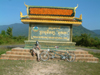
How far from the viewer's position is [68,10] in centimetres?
993

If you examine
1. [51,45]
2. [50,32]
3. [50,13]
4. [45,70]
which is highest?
[50,13]

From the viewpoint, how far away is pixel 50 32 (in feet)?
32.3

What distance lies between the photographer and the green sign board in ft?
32.2

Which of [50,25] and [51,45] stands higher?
[50,25]

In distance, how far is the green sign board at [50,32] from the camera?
980cm

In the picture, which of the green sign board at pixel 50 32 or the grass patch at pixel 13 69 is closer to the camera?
the grass patch at pixel 13 69

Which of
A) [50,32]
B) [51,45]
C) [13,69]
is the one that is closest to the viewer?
[13,69]

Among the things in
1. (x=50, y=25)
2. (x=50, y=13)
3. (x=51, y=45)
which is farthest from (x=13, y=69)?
(x=50, y=13)

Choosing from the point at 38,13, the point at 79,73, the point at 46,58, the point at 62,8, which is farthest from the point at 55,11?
the point at 79,73

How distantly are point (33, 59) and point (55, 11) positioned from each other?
17.2 ft

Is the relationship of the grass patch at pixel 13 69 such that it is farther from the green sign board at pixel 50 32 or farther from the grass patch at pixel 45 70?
the green sign board at pixel 50 32

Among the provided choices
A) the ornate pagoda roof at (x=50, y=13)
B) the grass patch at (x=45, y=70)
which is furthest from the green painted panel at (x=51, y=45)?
the grass patch at (x=45, y=70)

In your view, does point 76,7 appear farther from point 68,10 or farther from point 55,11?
point 55,11

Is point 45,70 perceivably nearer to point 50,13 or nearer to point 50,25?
point 50,25
